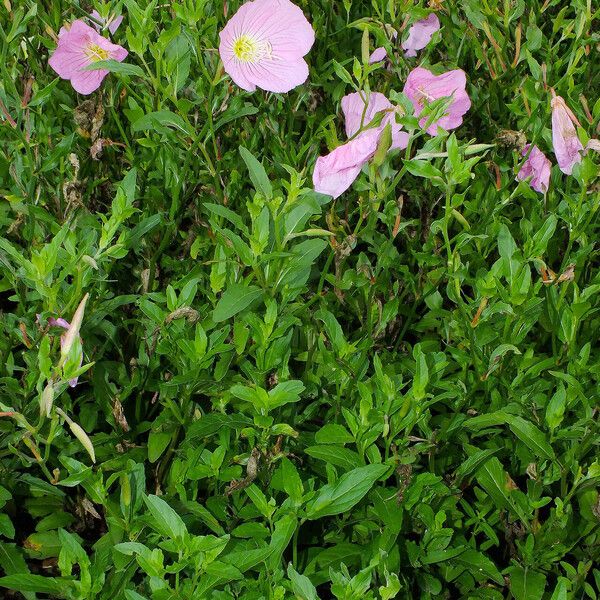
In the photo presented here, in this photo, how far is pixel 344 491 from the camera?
1.15m

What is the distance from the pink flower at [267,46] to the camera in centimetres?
152

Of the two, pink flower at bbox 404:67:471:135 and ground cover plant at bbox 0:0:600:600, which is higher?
pink flower at bbox 404:67:471:135

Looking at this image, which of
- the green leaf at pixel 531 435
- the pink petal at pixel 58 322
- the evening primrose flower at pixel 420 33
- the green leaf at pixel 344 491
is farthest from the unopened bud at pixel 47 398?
the evening primrose flower at pixel 420 33

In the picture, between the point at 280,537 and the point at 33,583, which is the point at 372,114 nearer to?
the point at 280,537

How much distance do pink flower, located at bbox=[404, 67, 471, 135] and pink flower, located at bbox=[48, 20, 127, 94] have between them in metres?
0.55

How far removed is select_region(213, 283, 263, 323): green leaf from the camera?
1231mm

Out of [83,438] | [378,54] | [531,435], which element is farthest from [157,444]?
[378,54]

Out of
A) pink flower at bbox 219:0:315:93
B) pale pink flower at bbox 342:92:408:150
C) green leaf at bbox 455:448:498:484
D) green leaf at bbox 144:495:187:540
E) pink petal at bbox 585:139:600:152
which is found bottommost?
green leaf at bbox 455:448:498:484

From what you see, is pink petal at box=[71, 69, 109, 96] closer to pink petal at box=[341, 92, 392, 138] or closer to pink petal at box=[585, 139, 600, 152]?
pink petal at box=[341, 92, 392, 138]

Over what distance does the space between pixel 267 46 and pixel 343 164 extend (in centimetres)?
41

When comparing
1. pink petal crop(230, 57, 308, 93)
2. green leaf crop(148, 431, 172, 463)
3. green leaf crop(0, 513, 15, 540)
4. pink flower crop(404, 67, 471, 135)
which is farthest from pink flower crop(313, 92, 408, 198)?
green leaf crop(0, 513, 15, 540)

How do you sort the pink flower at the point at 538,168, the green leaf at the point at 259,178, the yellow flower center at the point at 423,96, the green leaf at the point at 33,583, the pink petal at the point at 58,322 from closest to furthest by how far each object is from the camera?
the green leaf at the point at 33,583 < the pink petal at the point at 58,322 < the green leaf at the point at 259,178 < the yellow flower center at the point at 423,96 < the pink flower at the point at 538,168

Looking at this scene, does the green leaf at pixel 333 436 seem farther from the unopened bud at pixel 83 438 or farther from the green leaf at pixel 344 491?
the unopened bud at pixel 83 438

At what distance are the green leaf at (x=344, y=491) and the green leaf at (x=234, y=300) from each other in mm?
279
